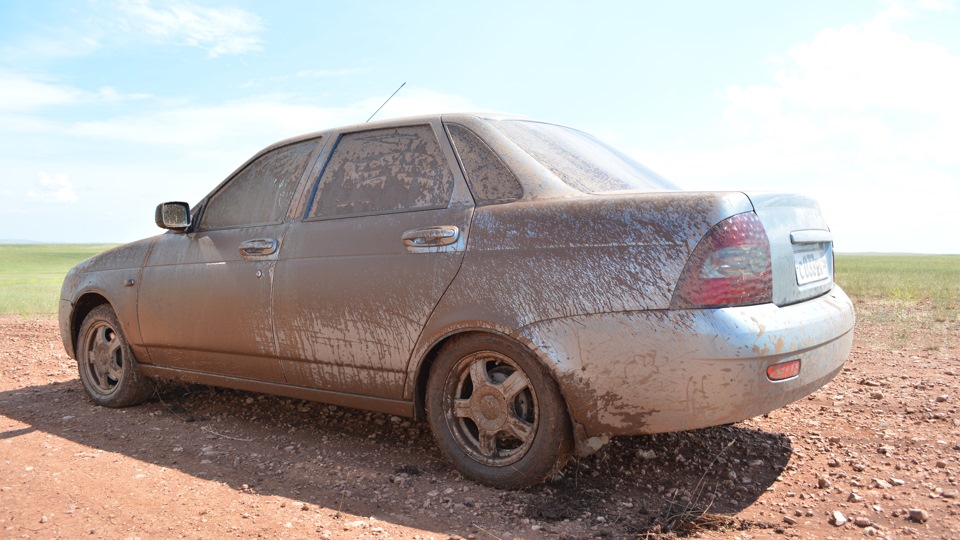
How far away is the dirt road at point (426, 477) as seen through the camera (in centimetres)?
295

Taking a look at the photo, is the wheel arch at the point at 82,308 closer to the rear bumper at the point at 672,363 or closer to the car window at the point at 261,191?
the car window at the point at 261,191

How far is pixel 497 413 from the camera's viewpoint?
126 inches

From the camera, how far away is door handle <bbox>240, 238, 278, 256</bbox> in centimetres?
400

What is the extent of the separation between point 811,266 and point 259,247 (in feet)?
9.48

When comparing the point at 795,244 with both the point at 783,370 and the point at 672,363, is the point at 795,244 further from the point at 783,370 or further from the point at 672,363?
the point at 672,363

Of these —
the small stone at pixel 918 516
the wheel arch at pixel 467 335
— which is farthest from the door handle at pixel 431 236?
the small stone at pixel 918 516

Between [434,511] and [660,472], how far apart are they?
3.87 feet

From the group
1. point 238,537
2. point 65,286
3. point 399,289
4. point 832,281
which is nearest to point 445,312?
point 399,289

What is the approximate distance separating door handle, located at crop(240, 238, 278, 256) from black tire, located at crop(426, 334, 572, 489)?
4.19 feet

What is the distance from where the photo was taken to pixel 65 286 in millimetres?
5410

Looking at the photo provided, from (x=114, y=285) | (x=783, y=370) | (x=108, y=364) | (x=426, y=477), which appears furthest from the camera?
(x=108, y=364)

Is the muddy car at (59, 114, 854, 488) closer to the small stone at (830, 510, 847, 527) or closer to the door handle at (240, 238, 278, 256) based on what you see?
the door handle at (240, 238, 278, 256)

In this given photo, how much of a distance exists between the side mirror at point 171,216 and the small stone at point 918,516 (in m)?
4.24

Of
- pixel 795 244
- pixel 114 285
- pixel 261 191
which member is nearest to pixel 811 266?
pixel 795 244
